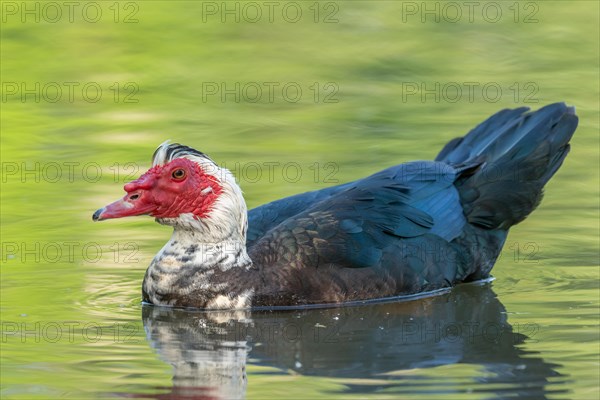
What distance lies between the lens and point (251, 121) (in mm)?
16656

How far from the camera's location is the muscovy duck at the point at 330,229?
1108cm

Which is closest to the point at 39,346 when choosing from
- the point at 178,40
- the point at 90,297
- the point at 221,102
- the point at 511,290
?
the point at 90,297

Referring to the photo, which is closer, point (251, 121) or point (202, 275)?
point (202, 275)

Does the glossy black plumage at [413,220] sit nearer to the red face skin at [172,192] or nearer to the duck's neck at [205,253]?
the duck's neck at [205,253]

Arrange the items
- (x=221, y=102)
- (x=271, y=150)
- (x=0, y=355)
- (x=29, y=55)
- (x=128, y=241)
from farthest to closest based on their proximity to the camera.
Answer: (x=29, y=55)
(x=221, y=102)
(x=271, y=150)
(x=128, y=241)
(x=0, y=355)

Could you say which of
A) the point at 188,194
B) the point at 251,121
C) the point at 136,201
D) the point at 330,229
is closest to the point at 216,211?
the point at 188,194

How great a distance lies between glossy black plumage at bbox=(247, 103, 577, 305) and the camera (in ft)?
36.6

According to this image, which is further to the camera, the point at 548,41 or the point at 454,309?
the point at 548,41

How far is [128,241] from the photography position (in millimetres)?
12766

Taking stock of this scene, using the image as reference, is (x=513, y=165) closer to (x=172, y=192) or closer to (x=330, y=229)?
(x=330, y=229)

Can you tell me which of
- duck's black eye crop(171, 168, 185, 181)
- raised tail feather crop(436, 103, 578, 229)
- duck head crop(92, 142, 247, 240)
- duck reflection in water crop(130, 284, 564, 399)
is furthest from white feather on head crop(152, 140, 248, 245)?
raised tail feather crop(436, 103, 578, 229)

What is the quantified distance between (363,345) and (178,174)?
2109 mm

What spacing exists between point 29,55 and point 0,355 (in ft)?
34.0

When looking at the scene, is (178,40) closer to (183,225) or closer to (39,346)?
(183,225)
